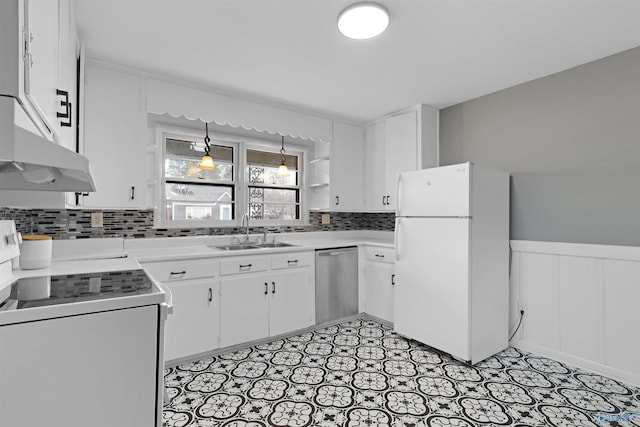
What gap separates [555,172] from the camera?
267 centimetres

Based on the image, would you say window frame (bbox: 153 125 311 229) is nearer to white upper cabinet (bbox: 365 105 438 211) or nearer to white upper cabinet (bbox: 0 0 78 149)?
white upper cabinet (bbox: 365 105 438 211)

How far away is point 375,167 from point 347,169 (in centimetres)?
34

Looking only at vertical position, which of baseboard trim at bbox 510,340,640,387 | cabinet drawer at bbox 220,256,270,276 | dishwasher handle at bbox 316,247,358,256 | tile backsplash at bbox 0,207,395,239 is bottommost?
baseboard trim at bbox 510,340,640,387

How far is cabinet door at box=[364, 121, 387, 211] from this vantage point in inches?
151

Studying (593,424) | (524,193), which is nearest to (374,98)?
(524,193)

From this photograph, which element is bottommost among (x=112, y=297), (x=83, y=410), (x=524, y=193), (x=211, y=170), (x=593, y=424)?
(x=593, y=424)

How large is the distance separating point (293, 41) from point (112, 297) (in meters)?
1.87

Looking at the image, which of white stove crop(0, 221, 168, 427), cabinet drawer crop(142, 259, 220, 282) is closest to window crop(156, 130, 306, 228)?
cabinet drawer crop(142, 259, 220, 282)

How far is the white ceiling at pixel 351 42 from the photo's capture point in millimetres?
1875

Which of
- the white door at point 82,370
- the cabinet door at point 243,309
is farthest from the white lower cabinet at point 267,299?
the white door at point 82,370

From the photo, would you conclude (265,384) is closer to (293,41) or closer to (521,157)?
(293,41)

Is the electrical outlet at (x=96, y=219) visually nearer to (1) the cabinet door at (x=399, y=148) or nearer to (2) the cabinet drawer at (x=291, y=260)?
(2) the cabinet drawer at (x=291, y=260)

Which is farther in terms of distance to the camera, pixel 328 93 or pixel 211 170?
pixel 211 170

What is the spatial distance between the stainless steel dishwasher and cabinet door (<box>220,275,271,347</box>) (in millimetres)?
607
